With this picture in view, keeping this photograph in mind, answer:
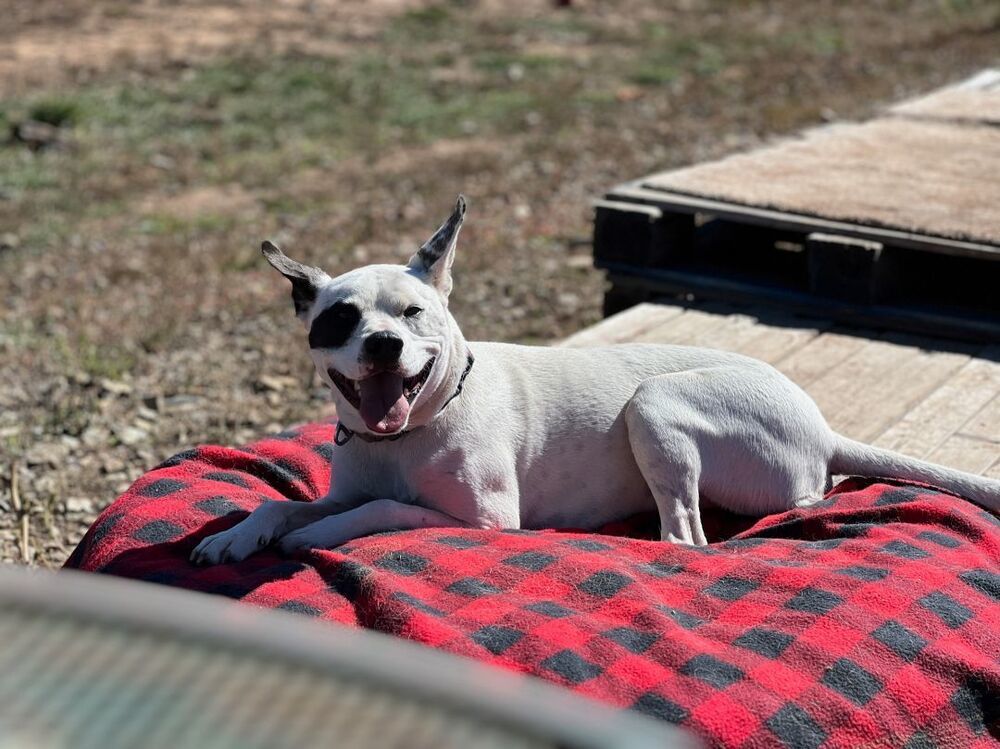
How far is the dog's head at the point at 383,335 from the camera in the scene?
3492 mm

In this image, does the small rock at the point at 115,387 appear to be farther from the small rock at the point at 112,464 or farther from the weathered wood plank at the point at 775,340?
the weathered wood plank at the point at 775,340

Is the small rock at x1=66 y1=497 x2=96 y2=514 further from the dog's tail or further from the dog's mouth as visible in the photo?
the dog's tail

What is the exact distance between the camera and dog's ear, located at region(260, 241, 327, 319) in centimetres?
374

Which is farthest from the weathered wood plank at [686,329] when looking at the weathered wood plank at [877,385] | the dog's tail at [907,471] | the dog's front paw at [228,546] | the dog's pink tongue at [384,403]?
the dog's front paw at [228,546]

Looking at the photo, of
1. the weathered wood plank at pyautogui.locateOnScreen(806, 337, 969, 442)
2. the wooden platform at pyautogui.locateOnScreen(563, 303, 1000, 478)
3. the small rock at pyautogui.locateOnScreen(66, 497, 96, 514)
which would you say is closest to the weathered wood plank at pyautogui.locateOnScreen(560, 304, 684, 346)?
the wooden platform at pyautogui.locateOnScreen(563, 303, 1000, 478)

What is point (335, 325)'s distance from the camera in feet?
11.8

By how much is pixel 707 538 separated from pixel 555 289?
3.92 m

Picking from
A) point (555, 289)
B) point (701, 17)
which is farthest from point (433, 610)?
point (701, 17)

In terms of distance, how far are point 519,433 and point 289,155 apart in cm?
706

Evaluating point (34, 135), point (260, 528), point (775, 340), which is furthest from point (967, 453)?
point (34, 135)

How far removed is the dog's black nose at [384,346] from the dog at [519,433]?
0.04 feet

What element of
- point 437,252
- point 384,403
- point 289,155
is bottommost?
point 289,155

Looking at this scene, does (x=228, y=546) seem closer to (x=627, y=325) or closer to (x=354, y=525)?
(x=354, y=525)

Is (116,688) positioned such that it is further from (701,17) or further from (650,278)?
(701,17)
